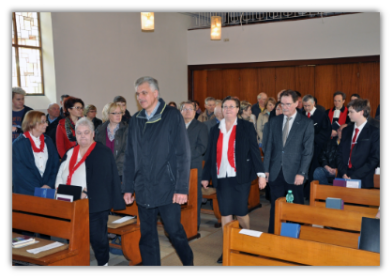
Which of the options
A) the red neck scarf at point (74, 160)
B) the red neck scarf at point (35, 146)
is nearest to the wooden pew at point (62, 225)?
the red neck scarf at point (74, 160)

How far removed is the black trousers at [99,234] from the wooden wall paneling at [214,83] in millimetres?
8745

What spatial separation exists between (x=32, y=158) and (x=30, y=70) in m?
5.18

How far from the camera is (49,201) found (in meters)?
2.82

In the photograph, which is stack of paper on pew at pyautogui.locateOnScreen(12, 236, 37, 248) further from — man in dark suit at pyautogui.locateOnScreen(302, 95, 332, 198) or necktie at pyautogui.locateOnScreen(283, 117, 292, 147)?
man in dark suit at pyautogui.locateOnScreen(302, 95, 332, 198)

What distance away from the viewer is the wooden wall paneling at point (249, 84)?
Result: 10.7 metres

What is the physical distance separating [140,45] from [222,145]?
290 inches

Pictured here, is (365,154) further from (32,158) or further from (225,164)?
(32,158)

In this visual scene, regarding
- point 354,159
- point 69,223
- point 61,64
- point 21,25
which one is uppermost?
point 21,25

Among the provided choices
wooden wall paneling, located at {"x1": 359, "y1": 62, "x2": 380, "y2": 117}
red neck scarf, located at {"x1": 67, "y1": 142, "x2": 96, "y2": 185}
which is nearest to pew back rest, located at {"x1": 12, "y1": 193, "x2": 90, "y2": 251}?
red neck scarf, located at {"x1": 67, "y1": 142, "x2": 96, "y2": 185}

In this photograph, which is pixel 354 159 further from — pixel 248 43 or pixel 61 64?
pixel 248 43

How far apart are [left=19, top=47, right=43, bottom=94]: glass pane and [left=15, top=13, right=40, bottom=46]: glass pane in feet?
0.56

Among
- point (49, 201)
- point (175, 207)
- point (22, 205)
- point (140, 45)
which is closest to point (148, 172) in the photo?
point (175, 207)

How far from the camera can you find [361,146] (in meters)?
3.56

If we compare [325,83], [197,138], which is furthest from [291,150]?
[325,83]
